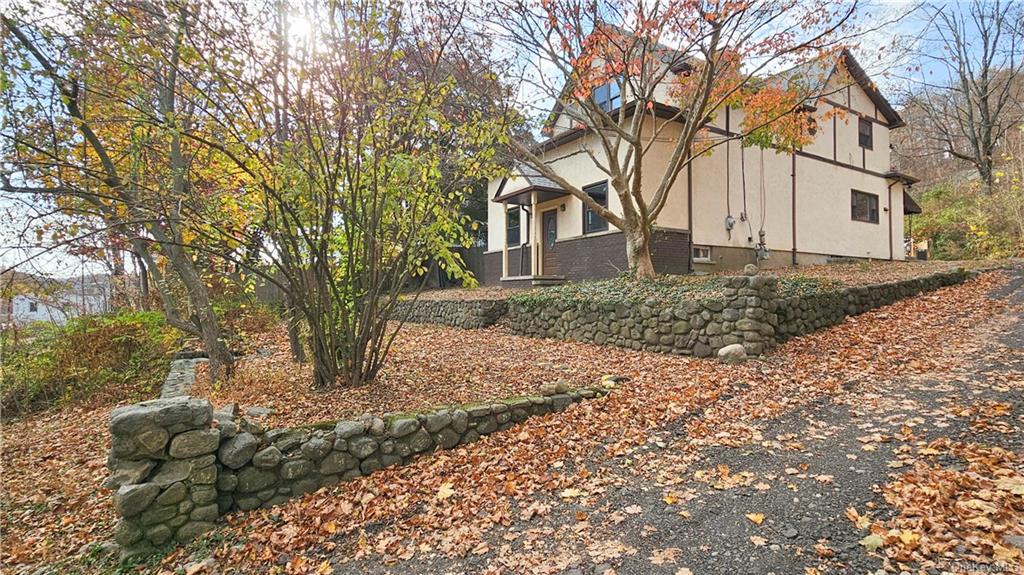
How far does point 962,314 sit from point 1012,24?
15497mm

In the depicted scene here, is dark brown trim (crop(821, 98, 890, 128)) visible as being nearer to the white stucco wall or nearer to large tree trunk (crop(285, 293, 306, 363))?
the white stucco wall

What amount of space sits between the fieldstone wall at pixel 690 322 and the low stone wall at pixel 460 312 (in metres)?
2.52

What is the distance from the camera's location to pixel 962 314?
8039 millimetres

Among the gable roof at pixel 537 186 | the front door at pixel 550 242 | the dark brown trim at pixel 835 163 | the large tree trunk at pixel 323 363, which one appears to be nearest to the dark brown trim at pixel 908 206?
the dark brown trim at pixel 835 163

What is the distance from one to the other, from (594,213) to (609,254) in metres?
1.50

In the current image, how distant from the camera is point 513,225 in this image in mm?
17078

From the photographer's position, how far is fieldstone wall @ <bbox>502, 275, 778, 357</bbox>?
684 centimetres

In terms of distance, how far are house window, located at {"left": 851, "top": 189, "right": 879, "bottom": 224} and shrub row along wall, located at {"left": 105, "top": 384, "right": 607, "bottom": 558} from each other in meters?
18.4

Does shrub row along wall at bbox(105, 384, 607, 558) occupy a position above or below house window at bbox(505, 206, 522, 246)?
below

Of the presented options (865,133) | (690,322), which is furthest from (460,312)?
(865,133)

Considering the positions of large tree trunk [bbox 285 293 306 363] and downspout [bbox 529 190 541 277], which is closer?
large tree trunk [bbox 285 293 306 363]

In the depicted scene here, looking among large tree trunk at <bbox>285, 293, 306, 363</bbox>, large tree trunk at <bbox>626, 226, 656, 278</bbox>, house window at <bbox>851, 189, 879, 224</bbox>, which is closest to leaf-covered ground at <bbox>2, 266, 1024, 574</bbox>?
large tree trunk at <bbox>285, 293, 306, 363</bbox>

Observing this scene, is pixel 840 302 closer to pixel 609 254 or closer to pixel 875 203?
pixel 609 254

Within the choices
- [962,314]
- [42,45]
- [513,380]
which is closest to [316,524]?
[513,380]
